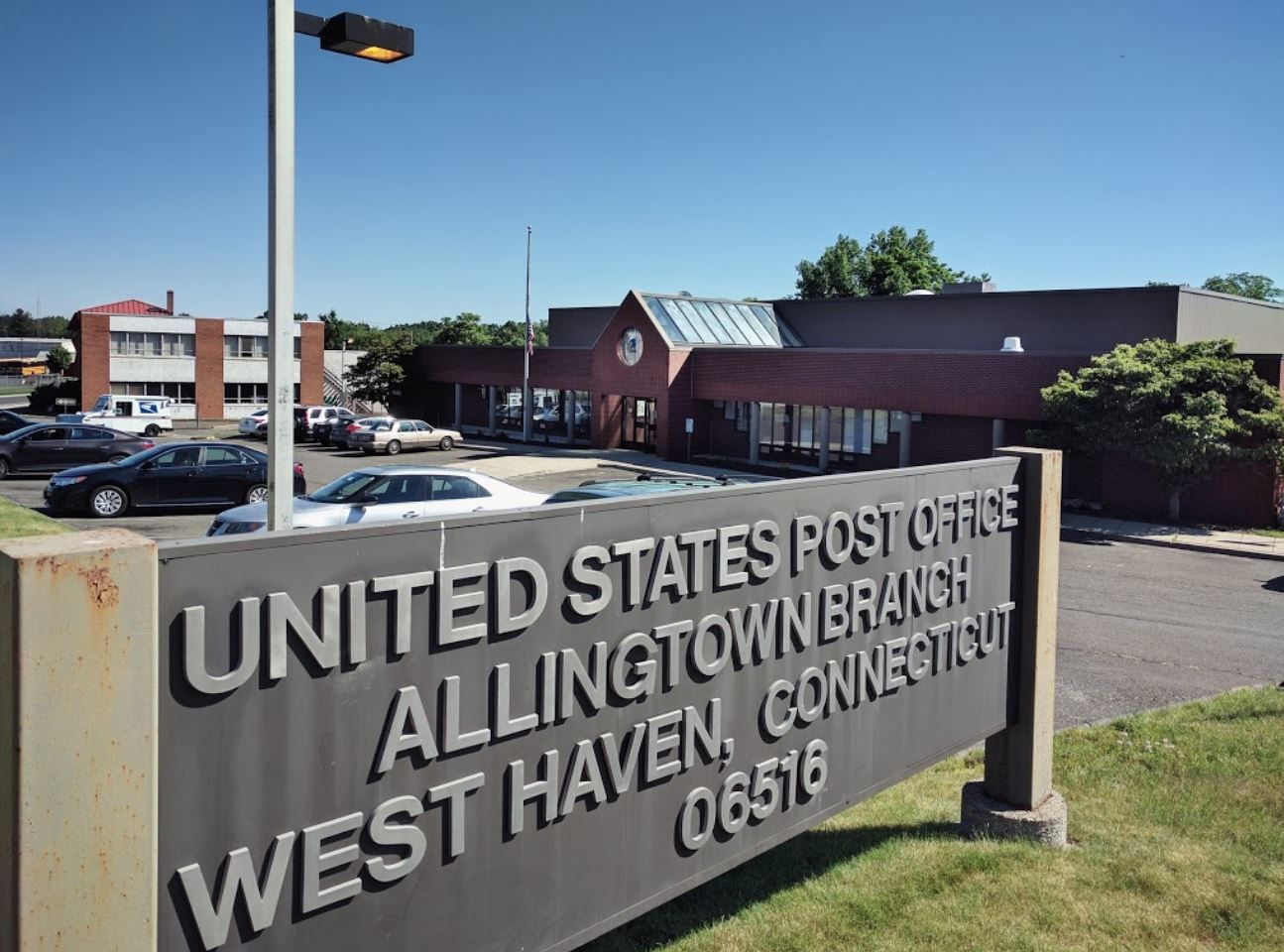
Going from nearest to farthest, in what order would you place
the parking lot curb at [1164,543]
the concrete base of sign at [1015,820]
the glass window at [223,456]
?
the concrete base of sign at [1015,820] → the parking lot curb at [1164,543] → the glass window at [223,456]

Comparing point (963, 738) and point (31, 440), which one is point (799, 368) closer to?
point (31, 440)

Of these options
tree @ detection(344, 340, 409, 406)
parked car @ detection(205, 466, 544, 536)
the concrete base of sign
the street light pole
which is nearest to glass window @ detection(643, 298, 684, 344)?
tree @ detection(344, 340, 409, 406)

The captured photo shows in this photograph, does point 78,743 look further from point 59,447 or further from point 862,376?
point 862,376

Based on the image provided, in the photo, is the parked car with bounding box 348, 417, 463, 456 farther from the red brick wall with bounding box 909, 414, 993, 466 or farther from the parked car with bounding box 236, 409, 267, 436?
the red brick wall with bounding box 909, 414, 993, 466

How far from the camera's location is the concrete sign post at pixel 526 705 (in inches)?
120

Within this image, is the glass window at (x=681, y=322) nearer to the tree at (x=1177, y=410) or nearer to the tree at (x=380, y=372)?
the tree at (x=1177, y=410)

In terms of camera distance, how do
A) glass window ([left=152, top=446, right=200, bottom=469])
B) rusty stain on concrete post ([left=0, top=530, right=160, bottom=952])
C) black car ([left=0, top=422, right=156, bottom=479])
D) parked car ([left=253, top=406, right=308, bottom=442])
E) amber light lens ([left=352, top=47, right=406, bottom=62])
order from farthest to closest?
parked car ([left=253, top=406, right=308, bottom=442]) < black car ([left=0, top=422, right=156, bottom=479]) < glass window ([left=152, top=446, right=200, bottom=469]) < amber light lens ([left=352, top=47, right=406, bottom=62]) < rusty stain on concrete post ([left=0, top=530, right=160, bottom=952])

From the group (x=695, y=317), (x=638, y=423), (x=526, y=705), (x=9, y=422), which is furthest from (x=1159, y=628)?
(x=9, y=422)

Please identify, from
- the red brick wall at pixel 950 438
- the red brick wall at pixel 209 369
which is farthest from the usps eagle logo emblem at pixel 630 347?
the red brick wall at pixel 209 369

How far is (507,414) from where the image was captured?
175ft

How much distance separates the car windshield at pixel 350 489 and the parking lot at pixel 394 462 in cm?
534

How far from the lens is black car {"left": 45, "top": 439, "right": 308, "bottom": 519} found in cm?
2270

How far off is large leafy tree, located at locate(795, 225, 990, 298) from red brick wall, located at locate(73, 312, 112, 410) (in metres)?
49.9

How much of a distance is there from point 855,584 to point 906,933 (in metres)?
Result: 1.70
